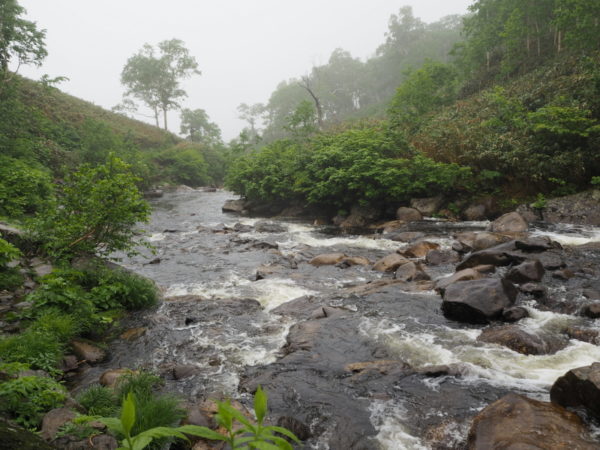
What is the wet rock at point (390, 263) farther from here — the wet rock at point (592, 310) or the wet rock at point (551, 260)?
the wet rock at point (592, 310)

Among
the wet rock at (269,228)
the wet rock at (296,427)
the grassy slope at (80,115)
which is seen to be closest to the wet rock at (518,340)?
the wet rock at (296,427)

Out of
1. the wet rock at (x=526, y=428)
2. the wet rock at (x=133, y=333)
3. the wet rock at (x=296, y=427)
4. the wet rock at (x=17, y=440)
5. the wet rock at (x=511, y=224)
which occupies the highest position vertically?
the wet rock at (x=511, y=224)

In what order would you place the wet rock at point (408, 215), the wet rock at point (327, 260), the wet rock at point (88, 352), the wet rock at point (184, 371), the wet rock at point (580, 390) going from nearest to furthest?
the wet rock at point (580, 390)
the wet rock at point (184, 371)
the wet rock at point (88, 352)
the wet rock at point (327, 260)
the wet rock at point (408, 215)

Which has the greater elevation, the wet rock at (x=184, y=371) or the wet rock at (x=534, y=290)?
the wet rock at (x=534, y=290)

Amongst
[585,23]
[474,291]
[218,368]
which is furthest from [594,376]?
[585,23]

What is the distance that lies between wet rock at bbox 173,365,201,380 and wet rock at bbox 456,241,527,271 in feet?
23.0

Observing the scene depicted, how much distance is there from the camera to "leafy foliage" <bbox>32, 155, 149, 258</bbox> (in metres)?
7.32

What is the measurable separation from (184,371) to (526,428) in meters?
4.41

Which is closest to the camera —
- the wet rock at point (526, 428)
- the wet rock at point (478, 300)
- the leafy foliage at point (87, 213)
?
the wet rock at point (526, 428)

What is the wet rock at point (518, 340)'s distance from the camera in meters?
5.29

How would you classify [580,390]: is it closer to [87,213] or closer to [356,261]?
[356,261]

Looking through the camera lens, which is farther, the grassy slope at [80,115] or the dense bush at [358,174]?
the grassy slope at [80,115]

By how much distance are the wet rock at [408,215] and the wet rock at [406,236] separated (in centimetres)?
235

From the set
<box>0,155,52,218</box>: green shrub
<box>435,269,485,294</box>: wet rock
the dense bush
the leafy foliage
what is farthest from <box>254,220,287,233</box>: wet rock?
<box>435,269,485,294</box>: wet rock
